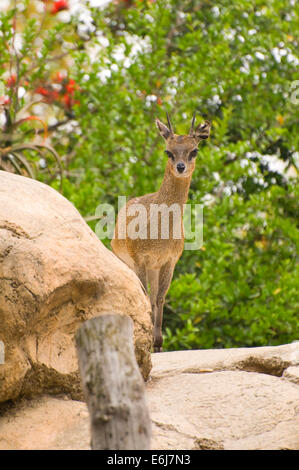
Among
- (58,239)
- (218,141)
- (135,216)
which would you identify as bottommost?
(58,239)

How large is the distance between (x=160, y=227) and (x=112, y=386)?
115 inches

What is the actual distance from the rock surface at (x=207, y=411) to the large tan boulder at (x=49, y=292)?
0.20 m

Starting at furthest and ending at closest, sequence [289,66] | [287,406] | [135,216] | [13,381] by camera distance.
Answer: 1. [289,66]
2. [135,216]
3. [287,406]
4. [13,381]

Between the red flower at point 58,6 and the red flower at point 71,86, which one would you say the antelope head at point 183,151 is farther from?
the red flower at point 58,6

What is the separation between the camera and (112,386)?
2818 mm

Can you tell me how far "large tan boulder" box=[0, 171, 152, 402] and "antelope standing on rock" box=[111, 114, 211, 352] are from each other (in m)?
1.18

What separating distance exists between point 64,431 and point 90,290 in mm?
897

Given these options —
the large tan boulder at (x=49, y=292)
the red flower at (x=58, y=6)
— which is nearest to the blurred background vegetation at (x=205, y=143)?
the red flower at (x=58, y=6)

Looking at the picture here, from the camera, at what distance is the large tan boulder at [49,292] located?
3.80 meters

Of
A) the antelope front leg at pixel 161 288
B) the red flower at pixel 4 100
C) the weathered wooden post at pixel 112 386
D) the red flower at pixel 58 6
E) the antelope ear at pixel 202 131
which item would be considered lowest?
the weathered wooden post at pixel 112 386

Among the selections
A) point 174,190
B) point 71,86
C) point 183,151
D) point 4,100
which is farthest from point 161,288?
point 71,86
